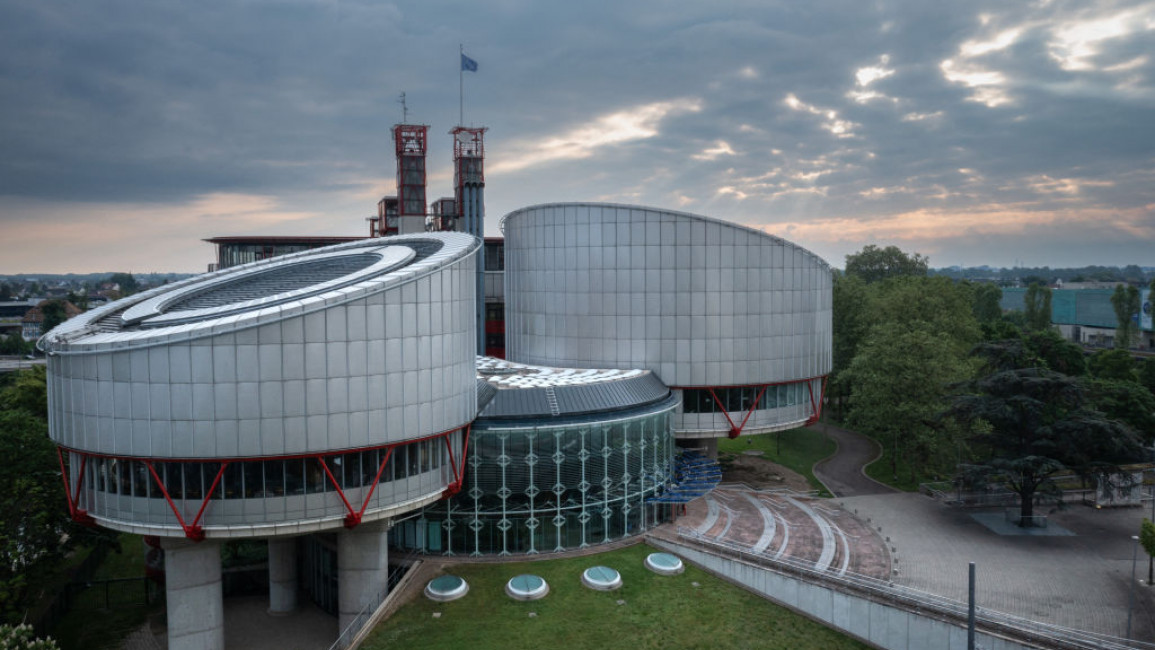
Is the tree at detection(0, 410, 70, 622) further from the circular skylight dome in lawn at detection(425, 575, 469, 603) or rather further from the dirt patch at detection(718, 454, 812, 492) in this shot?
the dirt patch at detection(718, 454, 812, 492)

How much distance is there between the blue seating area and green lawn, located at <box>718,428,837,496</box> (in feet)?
47.0

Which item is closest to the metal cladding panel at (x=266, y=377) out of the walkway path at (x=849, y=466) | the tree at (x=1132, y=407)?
the walkway path at (x=849, y=466)

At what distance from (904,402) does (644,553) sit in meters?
29.4

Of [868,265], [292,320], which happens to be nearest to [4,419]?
[292,320]

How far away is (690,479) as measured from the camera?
51656 millimetres

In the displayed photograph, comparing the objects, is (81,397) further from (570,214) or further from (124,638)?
(570,214)

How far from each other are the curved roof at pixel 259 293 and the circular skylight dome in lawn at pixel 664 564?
66.7 feet

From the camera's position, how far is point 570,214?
195 ft

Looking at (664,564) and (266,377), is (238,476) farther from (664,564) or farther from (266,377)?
(664,564)

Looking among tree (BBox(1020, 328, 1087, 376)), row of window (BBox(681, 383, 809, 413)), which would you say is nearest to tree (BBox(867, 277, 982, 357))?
tree (BBox(1020, 328, 1087, 376))

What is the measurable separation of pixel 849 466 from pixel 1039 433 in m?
22.5

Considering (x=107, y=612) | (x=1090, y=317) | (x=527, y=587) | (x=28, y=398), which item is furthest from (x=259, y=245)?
(x=1090, y=317)

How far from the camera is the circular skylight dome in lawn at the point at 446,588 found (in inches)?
1489

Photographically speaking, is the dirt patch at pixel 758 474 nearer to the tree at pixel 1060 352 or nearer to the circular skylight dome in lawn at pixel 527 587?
the circular skylight dome in lawn at pixel 527 587
